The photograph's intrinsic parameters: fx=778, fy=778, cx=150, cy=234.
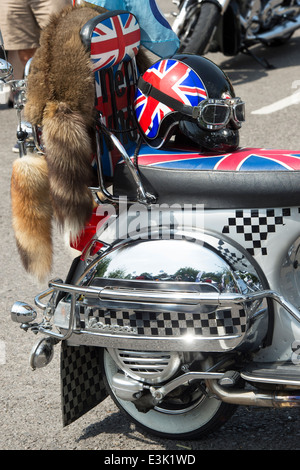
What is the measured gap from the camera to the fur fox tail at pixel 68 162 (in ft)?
8.11

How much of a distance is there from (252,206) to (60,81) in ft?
2.41

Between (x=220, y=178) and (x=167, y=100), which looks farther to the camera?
(x=167, y=100)

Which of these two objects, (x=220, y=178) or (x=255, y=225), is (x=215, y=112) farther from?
(x=255, y=225)

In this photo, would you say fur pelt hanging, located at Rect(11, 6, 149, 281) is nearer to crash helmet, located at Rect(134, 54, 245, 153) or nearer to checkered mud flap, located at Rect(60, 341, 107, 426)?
crash helmet, located at Rect(134, 54, 245, 153)

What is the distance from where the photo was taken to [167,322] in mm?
2375

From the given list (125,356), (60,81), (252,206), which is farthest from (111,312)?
(60,81)

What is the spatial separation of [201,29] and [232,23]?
21.5 inches

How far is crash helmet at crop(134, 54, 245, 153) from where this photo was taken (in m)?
2.58

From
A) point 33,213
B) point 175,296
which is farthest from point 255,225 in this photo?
point 33,213

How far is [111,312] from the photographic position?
8.04 ft

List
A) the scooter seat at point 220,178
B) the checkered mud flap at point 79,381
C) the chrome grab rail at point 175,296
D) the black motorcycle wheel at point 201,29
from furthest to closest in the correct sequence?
the black motorcycle wheel at point 201,29
the checkered mud flap at point 79,381
the scooter seat at point 220,178
the chrome grab rail at point 175,296

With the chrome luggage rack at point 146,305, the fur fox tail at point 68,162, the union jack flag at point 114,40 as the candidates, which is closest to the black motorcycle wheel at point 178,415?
the chrome luggage rack at point 146,305

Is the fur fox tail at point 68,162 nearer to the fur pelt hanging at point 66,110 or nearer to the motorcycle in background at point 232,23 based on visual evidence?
the fur pelt hanging at point 66,110

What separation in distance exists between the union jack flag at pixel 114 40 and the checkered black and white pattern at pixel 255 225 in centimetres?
68
